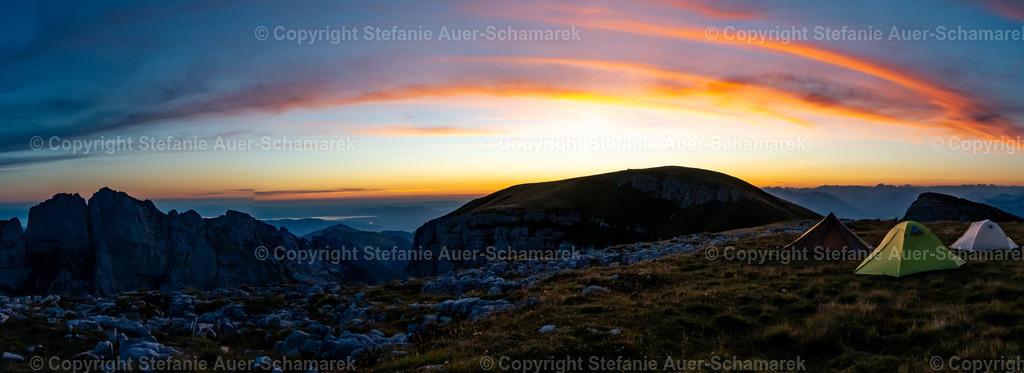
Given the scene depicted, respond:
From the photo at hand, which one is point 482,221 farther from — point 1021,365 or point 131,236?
point 1021,365

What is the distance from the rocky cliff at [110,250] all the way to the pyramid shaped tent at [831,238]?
519 feet

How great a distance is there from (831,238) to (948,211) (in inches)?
2165

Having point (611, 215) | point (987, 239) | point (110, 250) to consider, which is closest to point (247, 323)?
point (987, 239)

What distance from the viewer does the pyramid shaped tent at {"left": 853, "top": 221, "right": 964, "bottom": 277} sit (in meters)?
19.4

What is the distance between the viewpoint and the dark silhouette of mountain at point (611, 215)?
13800 centimetres

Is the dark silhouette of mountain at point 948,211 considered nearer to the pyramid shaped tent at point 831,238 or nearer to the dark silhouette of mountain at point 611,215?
the pyramid shaped tent at point 831,238

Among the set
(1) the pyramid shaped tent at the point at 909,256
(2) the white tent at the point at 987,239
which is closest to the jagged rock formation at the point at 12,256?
(1) the pyramid shaped tent at the point at 909,256

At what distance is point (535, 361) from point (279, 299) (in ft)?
61.1

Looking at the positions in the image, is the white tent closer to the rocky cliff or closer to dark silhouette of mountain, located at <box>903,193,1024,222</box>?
dark silhouette of mountain, located at <box>903,193,1024,222</box>

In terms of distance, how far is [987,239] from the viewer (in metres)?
24.4

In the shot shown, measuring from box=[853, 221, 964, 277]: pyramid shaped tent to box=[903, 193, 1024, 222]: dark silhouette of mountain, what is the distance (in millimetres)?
54277

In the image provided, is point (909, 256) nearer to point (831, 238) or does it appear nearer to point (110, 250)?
point (831, 238)

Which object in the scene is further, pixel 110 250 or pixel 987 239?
pixel 110 250

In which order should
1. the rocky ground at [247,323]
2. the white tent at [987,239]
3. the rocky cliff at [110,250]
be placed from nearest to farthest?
the rocky ground at [247,323], the white tent at [987,239], the rocky cliff at [110,250]
